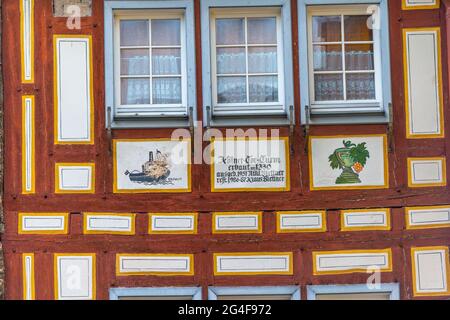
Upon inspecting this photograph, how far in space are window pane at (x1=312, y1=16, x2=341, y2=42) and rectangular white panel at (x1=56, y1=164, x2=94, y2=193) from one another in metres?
→ 2.81

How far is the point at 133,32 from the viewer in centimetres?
960

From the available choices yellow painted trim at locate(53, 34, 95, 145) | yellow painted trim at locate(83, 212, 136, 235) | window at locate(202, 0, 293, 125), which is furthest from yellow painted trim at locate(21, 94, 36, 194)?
window at locate(202, 0, 293, 125)

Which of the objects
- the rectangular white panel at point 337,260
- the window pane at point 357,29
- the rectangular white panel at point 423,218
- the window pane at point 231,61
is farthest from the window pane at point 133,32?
the rectangular white panel at point 423,218

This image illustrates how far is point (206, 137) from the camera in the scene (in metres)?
9.33

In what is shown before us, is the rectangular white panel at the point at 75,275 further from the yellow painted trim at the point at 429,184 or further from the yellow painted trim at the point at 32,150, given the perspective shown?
the yellow painted trim at the point at 429,184

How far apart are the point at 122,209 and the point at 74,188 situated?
1.82 feet

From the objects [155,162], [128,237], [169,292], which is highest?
[155,162]

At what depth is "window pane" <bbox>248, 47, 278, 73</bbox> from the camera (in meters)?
9.58

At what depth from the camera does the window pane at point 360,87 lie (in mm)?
9547

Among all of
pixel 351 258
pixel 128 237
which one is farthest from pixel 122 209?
pixel 351 258

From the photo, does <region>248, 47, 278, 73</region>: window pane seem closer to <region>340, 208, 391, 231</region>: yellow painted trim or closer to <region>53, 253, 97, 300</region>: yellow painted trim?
<region>340, 208, 391, 231</region>: yellow painted trim

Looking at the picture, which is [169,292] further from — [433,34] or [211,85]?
[433,34]

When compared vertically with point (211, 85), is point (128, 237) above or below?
below

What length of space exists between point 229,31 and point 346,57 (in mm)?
1302
